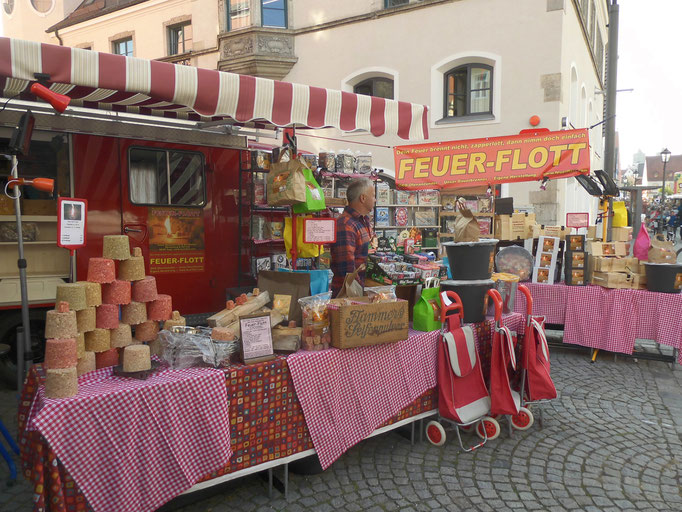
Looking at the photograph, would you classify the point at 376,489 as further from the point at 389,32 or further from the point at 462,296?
the point at 389,32

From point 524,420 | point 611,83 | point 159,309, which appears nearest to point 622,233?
point 524,420

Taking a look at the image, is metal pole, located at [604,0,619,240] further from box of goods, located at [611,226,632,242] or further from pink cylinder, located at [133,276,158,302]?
pink cylinder, located at [133,276,158,302]

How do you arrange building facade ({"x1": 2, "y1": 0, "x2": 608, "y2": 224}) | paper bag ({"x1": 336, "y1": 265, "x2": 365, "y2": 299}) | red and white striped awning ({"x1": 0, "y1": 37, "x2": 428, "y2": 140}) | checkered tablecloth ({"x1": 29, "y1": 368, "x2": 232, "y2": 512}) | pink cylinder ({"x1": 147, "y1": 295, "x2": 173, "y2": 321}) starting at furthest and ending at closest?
1. building facade ({"x1": 2, "y1": 0, "x2": 608, "y2": 224})
2. paper bag ({"x1": 336, "y1": 265, "x2": 365, "y2": 299})
3. red and white striped awning ({"x1": 0, "y1": 37, "x2": 428, "y2": 140})
4. pink cylinder ({"x1": 147, "y1": 295, "x2": 173, "y2": 321})
5. checkered tablecloth ({"x1": 29, "y1": 368, "x2": 232, "y2": 512})

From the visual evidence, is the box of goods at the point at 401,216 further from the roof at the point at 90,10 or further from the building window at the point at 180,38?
the roof at the point at 90,10

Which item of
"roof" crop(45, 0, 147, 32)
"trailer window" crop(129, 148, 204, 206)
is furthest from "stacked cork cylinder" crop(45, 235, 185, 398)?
"roof" crop(45, 0, 147, 32)

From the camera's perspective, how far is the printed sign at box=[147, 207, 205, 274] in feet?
18.2

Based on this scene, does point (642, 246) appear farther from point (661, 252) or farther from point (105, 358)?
point (105, 358)

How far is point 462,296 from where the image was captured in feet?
13.0

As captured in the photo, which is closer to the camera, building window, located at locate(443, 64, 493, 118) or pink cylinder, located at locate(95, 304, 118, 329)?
pink cylinder, located at locate(95, 304, 118, 329)

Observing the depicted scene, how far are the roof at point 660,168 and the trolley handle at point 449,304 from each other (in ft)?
298

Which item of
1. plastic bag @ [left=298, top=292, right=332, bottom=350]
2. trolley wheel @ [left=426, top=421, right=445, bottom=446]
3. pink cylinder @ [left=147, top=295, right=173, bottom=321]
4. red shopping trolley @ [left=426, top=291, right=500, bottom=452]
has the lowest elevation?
trolley wheel @ [left=426, top=421, right=445, bottom=446]

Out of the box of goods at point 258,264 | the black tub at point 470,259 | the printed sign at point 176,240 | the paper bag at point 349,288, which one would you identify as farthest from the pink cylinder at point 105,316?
the box of goods at point 258,264

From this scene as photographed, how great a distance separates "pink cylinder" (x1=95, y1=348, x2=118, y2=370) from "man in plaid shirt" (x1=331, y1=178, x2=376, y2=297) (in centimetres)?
217

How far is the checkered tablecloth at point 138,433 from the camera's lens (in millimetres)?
2328
